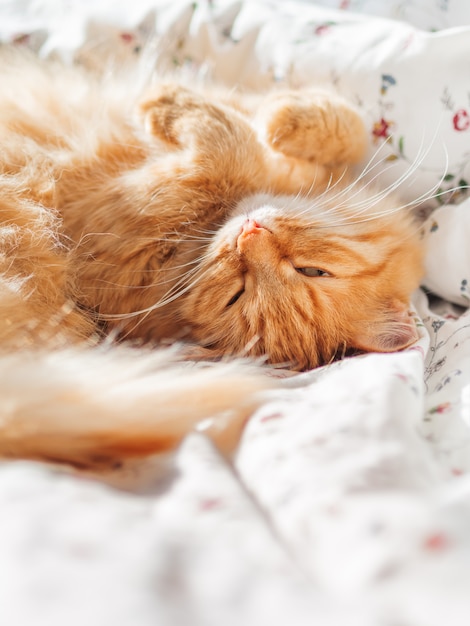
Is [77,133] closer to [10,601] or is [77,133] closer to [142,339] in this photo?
[142,339]

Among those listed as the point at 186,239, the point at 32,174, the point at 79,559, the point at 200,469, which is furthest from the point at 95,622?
the point at 32,174

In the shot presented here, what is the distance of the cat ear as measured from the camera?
1.20 m

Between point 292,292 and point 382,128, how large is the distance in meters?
0.63

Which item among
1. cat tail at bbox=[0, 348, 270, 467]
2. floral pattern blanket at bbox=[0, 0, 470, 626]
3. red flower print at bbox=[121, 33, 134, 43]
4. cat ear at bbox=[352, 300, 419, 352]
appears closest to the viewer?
floral pattern blanket at bbox=[0, 0, 470, 626]

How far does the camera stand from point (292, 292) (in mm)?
1303

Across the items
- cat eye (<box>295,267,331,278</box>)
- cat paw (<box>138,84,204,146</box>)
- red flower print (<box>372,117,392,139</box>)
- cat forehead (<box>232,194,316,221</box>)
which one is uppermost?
cat paw (<box>138,84,204,146</box>)

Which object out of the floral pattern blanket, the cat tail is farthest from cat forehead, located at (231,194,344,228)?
the cat tail

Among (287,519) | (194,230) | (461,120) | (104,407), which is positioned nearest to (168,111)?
(194,230)

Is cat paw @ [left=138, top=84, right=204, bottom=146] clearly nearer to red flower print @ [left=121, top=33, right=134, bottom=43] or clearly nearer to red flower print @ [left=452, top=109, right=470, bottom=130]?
red flower print @ [left=121, top=33, right=134, bottom=43]

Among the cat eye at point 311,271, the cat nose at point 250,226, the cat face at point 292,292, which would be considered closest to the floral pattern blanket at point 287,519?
the cat face at point 292,292

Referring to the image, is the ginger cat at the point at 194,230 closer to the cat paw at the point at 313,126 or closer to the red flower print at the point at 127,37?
the cat paw at the point at 313,126

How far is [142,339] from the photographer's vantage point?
1.33 meters

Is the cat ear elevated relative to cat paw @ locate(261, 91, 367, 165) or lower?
lower

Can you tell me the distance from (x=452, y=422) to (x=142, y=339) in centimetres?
75
